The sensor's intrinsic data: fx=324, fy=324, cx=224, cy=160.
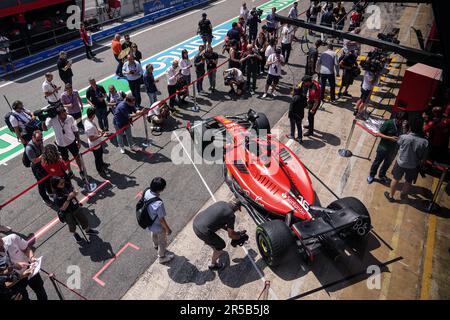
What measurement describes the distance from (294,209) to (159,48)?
1493cm

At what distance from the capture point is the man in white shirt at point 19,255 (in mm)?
5316

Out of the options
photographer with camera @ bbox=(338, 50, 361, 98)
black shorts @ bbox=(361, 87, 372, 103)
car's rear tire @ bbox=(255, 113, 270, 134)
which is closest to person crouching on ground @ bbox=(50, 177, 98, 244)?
car's rear tire @ bbox=(255, 113, 270, 134)

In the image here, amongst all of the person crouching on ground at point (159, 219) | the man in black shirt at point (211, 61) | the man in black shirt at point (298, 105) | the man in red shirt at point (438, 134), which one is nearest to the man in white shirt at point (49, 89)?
the man in black shirt at point (211, 61)

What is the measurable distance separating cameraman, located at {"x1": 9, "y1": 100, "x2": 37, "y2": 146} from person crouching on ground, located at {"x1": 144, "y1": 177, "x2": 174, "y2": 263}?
4.99 m

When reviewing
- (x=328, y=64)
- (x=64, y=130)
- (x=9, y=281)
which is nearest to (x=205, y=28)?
(x=328, y=64)

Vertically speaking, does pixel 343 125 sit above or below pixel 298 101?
below

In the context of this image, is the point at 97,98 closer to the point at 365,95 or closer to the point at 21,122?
the point at 21,122

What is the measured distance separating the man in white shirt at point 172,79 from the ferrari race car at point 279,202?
3392 mm

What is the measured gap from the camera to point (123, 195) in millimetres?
8484

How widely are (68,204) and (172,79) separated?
21.6 ft

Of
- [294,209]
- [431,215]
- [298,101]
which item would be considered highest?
[298,101]

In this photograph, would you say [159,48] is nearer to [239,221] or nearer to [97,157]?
[97,157]

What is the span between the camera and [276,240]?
6.10 metres
